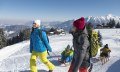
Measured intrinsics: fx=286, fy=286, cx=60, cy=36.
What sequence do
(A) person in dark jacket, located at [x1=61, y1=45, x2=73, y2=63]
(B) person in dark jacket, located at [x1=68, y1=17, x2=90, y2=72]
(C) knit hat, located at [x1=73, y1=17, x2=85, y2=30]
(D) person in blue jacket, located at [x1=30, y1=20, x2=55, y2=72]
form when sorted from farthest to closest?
(A) person in dark jacket, located at [x1=61, y1=45, x2=73, y2=63]
(D) person in blue jacket, located at [x1=30, y1=20, x2=55, y2=72]
(C) knit hat, located at [x1=73, y1=17, x2=85, y2=30]
(B) person in dark jacket, located at [x1=68, y1=17, x2=90, y2=72]

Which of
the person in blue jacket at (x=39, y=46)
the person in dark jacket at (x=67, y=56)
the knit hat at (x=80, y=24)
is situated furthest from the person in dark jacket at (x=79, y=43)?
the person in dark jacket at (x=67, y=56)

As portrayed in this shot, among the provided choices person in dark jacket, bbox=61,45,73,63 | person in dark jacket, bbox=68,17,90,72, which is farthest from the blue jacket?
person in dark jacket, bbox=68,17,90,72

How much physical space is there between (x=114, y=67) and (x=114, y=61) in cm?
126

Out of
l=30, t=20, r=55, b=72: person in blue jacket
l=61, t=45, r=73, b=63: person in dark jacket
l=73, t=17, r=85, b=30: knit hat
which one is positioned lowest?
l=61, t=45, r=73, b=63: person in dark jacket

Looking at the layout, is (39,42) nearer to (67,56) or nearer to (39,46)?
(39,46)

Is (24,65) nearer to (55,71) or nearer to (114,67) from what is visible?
(55,71)

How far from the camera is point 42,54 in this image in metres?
12.4

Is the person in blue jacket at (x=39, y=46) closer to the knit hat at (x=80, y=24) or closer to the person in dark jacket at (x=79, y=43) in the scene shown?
the person in dark jacket at (x=79, y=43)

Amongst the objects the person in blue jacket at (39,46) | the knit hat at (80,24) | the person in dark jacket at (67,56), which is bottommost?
the person in dark jacket at (67,56)

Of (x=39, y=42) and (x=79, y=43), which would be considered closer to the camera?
(x=79, y=43)

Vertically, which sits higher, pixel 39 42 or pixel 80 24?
pixel 80 24

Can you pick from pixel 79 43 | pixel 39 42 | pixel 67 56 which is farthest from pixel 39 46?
pixel 79 43

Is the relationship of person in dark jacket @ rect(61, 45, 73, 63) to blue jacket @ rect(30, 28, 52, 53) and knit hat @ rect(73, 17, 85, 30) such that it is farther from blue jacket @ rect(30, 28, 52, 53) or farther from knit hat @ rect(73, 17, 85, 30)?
knit hat @ rect(73, 17, 85, 30)

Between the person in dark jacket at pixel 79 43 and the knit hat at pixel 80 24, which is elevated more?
the knit hat at pixel 80 24
